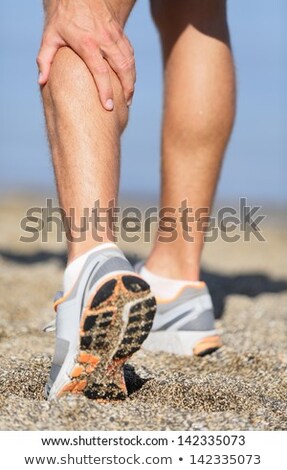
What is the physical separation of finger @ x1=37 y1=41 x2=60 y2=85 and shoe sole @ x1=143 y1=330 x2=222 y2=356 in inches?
35.4

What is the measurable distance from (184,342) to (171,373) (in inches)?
13.8

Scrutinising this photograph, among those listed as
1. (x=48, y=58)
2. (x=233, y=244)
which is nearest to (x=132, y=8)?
(x=48, y=58)

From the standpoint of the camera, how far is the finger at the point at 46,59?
167cm

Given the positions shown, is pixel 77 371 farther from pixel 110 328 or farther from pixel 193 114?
pixel 193 114

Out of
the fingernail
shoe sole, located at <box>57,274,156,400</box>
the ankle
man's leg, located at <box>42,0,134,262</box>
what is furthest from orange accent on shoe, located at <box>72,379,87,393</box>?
the ankle

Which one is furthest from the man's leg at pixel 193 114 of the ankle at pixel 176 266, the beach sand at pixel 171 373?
the beach sand at pixel 171 373

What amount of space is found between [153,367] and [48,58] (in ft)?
2.66

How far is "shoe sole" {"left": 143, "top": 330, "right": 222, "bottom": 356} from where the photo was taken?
2250 millimetres

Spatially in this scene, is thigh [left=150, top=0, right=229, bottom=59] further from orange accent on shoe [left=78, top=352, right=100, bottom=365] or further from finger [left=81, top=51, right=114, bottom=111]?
orange accent on shoe [left=78, top=352, right=100, bottom=365]

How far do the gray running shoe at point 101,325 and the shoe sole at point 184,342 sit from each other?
2.25 ft

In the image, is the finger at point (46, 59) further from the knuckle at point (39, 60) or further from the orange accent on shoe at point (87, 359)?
the orange accent on shoe at point (87, 359)

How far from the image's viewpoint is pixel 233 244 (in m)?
6.22

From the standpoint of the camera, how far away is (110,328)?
1479 millimetres
